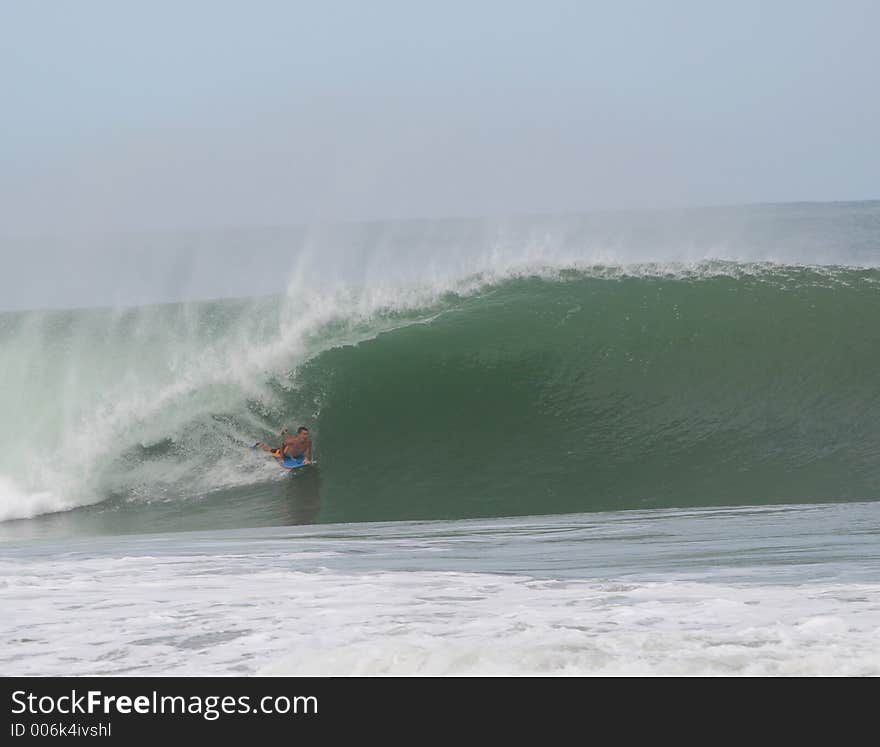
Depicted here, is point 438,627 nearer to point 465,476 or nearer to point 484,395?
point 465,476

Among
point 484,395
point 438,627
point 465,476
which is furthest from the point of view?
point 484,395

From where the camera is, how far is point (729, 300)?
13.7m

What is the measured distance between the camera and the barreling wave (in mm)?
10367

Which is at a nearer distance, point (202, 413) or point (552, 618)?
point (552, 618)

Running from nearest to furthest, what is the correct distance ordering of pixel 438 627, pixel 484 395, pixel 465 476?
pixel 438 627
pixel 465 476
pixel 484 395

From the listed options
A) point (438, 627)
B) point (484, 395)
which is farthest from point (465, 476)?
point (438, 627)

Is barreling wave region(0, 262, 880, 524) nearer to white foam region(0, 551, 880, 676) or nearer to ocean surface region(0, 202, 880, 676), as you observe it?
ocean surface region(0, 202, 880, 676)

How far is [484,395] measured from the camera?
12305 mm

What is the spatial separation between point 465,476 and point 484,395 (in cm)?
182

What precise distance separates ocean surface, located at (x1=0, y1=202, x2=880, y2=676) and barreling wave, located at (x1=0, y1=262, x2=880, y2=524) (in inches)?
1.7
